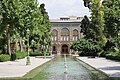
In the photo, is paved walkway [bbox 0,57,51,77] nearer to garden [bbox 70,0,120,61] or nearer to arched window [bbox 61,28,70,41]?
garden [bbox 70,0,120,61]

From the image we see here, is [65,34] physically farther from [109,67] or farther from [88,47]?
[109,67]

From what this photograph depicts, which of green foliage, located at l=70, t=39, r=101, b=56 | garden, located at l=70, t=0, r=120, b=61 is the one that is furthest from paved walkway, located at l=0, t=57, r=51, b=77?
green foliage, located at l=70, t=39, r=101, b=56

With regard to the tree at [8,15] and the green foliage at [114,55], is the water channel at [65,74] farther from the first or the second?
the green foliage at [114,55]

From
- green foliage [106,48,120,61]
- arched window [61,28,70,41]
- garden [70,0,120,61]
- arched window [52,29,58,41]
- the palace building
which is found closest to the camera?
green foliage [106,48,120,61]

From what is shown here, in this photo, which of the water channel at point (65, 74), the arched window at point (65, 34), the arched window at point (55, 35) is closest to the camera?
the water channel at point (65, 74)

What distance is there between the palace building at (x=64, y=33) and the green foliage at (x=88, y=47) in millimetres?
43796

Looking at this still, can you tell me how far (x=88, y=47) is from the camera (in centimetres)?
7138

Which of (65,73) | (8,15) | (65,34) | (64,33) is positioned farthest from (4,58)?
(65,34)

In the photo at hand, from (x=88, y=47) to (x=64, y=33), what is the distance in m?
50.0

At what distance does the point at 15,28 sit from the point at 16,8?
3863mm

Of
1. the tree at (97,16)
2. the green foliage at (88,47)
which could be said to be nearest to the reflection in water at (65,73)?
the tree at (97,16)

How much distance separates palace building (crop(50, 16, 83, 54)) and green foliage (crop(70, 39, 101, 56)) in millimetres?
43796

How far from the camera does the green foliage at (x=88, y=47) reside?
70.3m

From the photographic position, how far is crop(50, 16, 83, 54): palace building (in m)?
120
